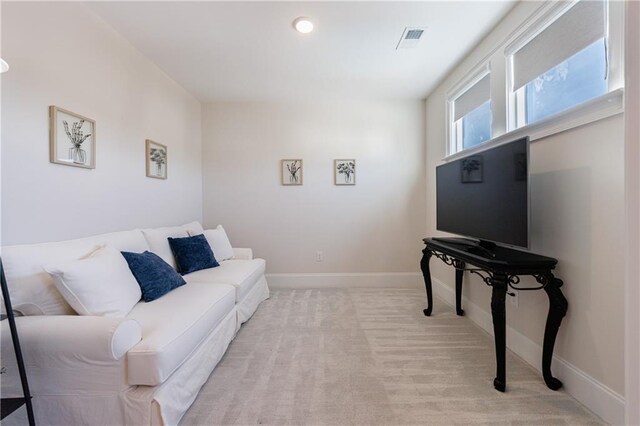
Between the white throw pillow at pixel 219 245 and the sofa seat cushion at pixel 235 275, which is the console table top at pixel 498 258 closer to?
the sofa seat cushion at pixel 235 275

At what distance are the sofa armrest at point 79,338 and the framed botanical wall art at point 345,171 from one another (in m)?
2.90

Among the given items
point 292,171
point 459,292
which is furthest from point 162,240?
point 459,292

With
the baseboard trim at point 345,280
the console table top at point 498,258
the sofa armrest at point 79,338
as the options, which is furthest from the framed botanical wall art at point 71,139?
the console table top at point 498,258

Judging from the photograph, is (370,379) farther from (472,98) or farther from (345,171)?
(472,98)

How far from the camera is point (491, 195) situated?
1852mm

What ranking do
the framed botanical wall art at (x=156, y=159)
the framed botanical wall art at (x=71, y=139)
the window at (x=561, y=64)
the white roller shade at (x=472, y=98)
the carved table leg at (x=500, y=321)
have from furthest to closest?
the framed botanical wall art at (x=156, y=159), the white roller shade at (x=472, y=98), the framed botanical wall art at (x=71, y=139), the carved table leg at (x=500, y=321), the window at (x=561, y=64)

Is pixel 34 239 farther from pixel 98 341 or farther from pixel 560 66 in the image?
pixel 560 66

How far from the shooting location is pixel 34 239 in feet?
5.22

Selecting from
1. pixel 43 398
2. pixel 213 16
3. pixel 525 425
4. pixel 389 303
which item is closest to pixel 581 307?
pixel 525 425

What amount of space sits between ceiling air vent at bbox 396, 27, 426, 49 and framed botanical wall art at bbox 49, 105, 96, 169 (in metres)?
2.60

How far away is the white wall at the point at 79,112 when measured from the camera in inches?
59.2

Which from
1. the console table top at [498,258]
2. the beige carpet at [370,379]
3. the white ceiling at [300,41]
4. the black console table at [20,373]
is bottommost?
the beige carpet at [370,379]

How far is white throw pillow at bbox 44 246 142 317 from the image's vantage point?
1342mm

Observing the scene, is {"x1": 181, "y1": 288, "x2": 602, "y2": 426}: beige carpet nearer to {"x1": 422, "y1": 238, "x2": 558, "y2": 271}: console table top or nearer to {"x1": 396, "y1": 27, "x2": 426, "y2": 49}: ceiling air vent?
{"x1": 422, "y1": 238, "x2": 558, "y2": 271}: console table top
